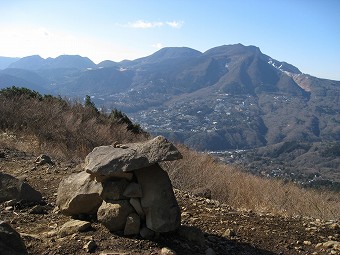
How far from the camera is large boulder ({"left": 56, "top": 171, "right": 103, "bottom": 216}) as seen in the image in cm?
534

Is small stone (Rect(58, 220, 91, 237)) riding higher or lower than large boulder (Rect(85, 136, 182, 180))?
lower

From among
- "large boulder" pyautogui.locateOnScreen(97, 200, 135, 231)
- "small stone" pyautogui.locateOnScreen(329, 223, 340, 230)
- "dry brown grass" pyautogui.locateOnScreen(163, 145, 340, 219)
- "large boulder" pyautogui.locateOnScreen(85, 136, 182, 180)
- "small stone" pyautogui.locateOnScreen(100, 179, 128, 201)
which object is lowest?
"dry brown grass" pyautogui.locateOnScreen(163, 145, 340, 219)

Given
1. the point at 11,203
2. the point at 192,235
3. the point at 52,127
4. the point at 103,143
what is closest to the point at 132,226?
the point at 192,235

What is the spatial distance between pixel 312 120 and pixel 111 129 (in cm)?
18596

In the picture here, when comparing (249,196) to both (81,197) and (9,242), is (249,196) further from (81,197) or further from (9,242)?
(9,242)

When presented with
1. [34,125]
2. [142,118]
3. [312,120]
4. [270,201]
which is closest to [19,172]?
[270,201]

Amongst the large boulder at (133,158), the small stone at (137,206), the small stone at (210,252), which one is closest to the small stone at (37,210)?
the large boulder at (133,158)

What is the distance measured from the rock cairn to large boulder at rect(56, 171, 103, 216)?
0.20 metres

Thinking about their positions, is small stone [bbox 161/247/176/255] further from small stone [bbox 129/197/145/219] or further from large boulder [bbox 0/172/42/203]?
large boulder [bbox 0/172/42/203]

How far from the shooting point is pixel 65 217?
5590mm

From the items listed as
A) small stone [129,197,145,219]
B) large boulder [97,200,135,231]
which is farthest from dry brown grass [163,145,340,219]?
large boulder [97,200,135,231]

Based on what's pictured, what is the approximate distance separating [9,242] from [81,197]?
1.77 m

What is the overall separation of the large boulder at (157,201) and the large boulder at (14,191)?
227 centimetres

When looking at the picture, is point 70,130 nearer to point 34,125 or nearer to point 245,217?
point 34,125
